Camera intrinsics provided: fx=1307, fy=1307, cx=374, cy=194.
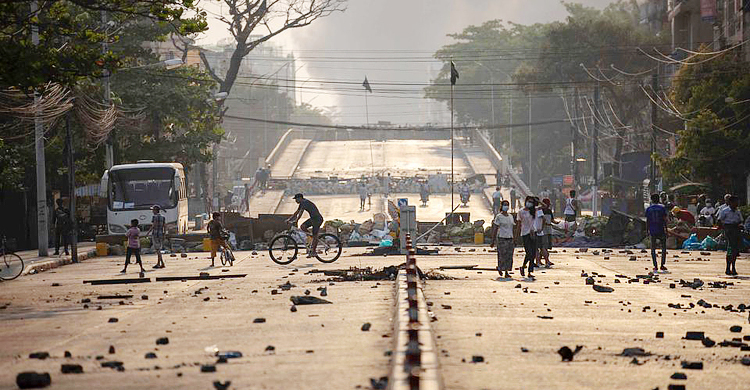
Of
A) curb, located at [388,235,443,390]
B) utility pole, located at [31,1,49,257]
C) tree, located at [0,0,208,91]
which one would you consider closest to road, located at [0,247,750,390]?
curb, located at [388,235,443,390]

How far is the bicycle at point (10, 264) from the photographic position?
29.2 m

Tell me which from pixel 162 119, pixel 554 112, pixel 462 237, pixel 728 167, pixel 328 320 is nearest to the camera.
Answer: pixel 328 320

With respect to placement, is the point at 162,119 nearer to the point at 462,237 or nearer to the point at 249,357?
the point at 462,237

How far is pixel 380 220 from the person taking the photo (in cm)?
6097

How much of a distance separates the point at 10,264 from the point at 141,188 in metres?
19.0

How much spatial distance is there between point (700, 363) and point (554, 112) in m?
112

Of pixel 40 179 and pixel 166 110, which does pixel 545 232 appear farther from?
pixel 166 110

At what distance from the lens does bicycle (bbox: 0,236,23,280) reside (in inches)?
1151

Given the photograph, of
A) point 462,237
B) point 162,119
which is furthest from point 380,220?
point 462,237

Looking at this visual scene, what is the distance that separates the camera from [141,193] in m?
48.4

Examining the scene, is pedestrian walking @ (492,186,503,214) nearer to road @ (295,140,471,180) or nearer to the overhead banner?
the overhead banner

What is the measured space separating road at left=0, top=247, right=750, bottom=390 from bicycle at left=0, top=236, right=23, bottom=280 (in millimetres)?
2040

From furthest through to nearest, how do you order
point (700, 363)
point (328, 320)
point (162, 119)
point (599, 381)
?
point (162, 119)
point (328, 320)
point (700, 363)
point (599, 381)

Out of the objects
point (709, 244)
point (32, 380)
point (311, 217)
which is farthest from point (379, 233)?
point (32, 380)
